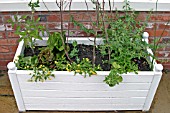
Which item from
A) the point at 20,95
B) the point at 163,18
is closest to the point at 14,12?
the point at 20,95

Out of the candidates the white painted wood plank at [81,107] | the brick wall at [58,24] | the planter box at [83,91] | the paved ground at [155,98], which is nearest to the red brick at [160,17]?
the brick wall at [58,24]

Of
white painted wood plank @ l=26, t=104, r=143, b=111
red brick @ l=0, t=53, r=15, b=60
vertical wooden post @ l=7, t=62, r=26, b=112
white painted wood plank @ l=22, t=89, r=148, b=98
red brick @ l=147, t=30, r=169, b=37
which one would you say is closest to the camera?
vertical wooden post @ l=7, t=62, r=26, b=112

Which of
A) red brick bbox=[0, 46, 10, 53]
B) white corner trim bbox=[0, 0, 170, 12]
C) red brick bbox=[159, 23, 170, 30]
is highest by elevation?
white corner trim bbox=[0, 0, 170, 12]

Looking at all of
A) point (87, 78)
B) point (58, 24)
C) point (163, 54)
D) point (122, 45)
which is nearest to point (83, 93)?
point (87, 78)

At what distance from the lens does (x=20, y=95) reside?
1.86 metres

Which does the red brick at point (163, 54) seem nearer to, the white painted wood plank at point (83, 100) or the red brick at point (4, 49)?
the white painted wood plank at point (83, 100)

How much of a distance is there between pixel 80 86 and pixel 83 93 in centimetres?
8

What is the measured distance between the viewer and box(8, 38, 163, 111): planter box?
1.74m

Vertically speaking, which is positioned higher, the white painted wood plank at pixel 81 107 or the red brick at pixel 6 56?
the red brick at pixel 6 56

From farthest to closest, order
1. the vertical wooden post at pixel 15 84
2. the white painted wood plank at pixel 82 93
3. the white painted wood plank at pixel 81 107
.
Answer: the white painted wood plank at pixel 81 107
the white painted wood plank at pixel 82 93
the vertical wooden post at pixel 15 84

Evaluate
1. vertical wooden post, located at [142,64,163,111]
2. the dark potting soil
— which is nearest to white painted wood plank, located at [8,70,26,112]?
the dark potting soil

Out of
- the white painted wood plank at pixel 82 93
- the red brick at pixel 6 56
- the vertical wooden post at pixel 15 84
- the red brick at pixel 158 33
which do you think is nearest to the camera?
the vertical wooden post at pixel 15 84

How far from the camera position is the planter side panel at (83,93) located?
1.76 meters

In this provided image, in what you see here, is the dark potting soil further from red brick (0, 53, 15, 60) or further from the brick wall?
red brick (0, 53, 15, 60)
